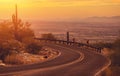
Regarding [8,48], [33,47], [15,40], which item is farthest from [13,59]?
[33,47]

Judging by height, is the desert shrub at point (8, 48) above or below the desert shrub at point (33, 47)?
above

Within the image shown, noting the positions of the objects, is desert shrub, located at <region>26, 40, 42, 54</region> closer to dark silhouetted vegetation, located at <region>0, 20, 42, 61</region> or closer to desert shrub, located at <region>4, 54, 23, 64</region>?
dark silhouetted vegetation, located at <region>0, 20, 42, 61</region>

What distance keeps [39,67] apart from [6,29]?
19.7 metres

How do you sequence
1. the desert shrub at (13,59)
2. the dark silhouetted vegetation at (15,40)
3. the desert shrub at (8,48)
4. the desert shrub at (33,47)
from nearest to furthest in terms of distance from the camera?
the desert shrub at (13,59)
the desert shrub at (8,48)
the dark silhouetted vegetation at (15,40)
the desert shrub at (33,47)

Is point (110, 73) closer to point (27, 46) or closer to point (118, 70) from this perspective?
point (118, 70)

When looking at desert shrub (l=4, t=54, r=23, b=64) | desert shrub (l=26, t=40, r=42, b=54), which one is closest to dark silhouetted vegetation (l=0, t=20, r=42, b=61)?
desert shrub (l=26, t=40, r=42, b=54)

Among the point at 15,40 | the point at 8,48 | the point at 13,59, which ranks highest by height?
the point at 15,40

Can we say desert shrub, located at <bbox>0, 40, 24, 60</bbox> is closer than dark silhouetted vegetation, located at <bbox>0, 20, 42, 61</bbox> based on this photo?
Yes

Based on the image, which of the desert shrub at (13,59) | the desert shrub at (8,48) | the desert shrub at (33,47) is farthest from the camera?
the desert shrub at (33,47)

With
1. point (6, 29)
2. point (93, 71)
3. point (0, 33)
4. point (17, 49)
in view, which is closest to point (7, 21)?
point (6, 29)

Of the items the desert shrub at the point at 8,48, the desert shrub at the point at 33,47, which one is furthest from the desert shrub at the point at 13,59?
the desert shrub at the point at 33,47

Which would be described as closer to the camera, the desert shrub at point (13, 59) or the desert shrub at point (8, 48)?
the desert shrub at point (13, 59)

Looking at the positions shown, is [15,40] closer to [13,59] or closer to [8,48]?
[8,48]

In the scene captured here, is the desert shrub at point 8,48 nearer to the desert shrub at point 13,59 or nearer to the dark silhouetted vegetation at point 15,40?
the dark silhouetted vegetation at point 15,40
